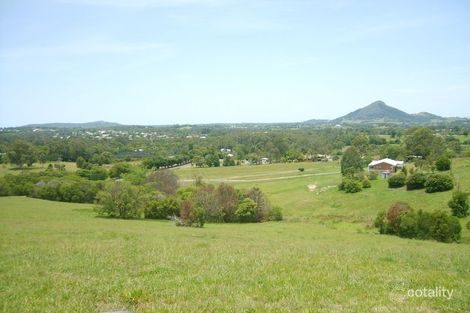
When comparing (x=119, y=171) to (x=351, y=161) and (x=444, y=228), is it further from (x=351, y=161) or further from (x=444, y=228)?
(x=444, y=228)

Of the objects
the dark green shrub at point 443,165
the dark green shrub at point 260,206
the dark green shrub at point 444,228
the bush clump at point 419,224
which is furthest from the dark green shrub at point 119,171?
the dark green shrub at point 444,228

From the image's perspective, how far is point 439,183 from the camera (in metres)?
64.0

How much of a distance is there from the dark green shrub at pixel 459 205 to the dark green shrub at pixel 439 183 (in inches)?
477

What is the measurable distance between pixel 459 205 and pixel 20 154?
407 feet

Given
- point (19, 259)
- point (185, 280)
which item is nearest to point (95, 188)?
point (19, 259)

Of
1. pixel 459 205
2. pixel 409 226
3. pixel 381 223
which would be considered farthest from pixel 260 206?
pixel 459 205

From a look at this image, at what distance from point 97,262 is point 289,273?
659 centimetres

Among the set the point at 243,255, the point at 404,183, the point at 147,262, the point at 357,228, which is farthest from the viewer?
the point at 404,183

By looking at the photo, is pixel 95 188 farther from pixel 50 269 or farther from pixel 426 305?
pixel 426 305

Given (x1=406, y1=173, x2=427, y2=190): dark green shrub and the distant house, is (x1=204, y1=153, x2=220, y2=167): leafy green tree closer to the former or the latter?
the distant house

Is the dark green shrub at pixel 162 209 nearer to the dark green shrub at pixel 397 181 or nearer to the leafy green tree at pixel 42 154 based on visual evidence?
the dark green shrub at pixel 397 181

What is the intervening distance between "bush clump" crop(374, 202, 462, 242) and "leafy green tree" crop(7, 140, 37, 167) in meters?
116

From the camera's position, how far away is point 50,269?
42.0ft

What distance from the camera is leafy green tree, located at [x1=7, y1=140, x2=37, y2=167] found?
127500mm
